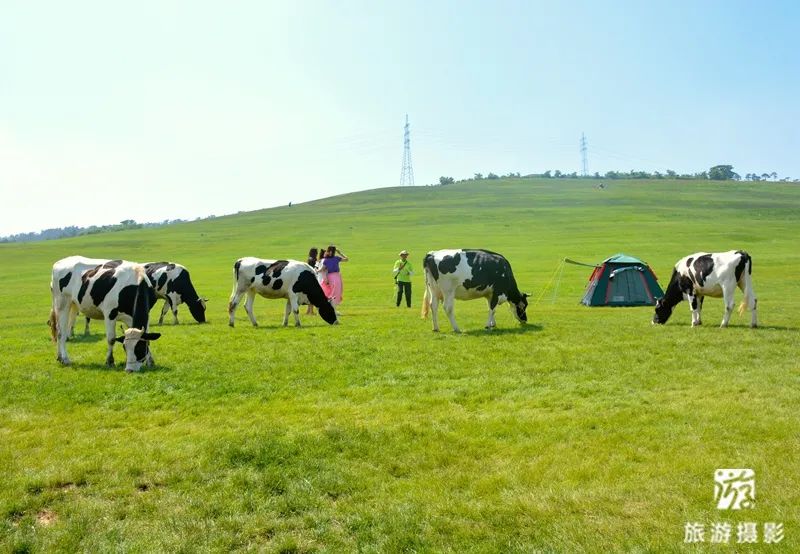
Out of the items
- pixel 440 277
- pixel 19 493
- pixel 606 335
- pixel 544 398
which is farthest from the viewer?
pixel 440 277

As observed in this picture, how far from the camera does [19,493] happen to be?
23.4ft

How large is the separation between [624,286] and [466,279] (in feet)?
38.7

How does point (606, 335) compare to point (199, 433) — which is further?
point (606, 335)

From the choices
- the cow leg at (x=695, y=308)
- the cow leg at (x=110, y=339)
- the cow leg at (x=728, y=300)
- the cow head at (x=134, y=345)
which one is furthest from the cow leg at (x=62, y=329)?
the cow leg at (x=728, y=300)

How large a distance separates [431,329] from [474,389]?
24.7 feet

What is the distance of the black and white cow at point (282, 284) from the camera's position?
2055 centimetres

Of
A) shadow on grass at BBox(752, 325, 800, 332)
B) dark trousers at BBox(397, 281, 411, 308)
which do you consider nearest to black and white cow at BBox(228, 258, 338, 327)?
dark trousers at BBox(397, 281, 411, 308)

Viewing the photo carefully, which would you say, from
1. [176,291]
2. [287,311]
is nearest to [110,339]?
[287,311]

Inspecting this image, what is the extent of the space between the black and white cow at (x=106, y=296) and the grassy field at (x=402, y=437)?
84cm

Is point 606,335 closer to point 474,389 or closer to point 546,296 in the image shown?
point 474,389

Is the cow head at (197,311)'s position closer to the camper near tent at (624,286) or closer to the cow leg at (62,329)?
the cow leg at (62,329)

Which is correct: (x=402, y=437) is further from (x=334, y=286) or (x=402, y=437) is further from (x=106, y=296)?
(x=334, y=286)

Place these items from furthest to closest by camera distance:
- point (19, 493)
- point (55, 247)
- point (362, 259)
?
point (55, 247)
point (362, 259)
point (19, 493)

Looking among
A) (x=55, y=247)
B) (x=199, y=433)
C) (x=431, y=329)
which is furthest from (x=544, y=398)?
(x=55, y=247)
